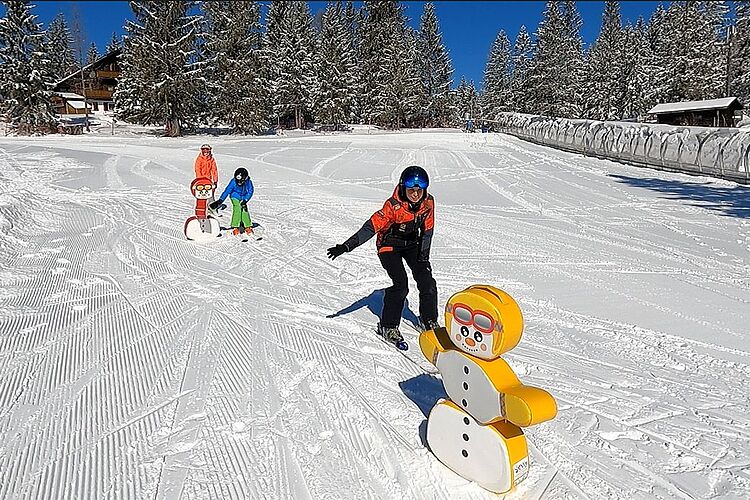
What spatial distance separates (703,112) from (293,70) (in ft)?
103

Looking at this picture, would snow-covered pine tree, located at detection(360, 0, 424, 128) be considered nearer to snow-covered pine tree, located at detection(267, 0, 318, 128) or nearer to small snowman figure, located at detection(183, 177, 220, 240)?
snow-covered pine tree, located at detection(267, 0, 318, 128)

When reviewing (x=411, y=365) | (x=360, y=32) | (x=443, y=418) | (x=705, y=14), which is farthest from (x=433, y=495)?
(x=360, y=32)

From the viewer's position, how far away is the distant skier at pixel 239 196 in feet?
30.2

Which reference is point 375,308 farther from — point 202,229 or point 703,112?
point 703,112

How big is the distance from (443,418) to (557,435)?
922 mm

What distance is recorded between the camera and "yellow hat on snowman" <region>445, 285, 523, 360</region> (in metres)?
2.74

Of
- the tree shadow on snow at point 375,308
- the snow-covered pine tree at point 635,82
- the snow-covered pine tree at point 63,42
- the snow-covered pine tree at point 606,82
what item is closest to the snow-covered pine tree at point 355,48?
the snow-covered pine tree at point 606,82

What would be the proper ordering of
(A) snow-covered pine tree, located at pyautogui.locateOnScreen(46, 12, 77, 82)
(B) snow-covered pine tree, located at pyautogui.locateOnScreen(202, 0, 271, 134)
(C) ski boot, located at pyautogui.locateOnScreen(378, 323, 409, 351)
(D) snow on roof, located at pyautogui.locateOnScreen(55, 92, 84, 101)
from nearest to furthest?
(C) ski boot, located at pyautogui.locateOnScreen(378, 323, 409, 351) < (B) snow-covered pine tree, located at pyautogui.locateOnScreen(202, 0, 271, 134) < (D) snow on roof, located at pyautogui.locateOnScreen(55, 92, 84, 101) < (A) snow-covered pine tree, located at pyautogui.locateOnScreen(46, 12, 77, 82)

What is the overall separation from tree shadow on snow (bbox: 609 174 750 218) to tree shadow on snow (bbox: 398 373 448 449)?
32.1 ft

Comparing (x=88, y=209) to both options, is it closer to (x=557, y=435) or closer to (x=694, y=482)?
(x=557, y=435)

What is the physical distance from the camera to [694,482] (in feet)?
10.5

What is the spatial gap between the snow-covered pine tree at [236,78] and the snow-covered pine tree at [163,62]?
170 centimetres

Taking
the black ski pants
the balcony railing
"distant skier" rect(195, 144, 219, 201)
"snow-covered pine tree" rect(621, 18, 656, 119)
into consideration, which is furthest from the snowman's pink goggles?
the balcony railing

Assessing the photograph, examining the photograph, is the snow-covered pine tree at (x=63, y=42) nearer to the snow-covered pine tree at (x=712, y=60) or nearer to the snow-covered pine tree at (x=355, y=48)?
the snow-covered pine tree at (x=355, y=48)
